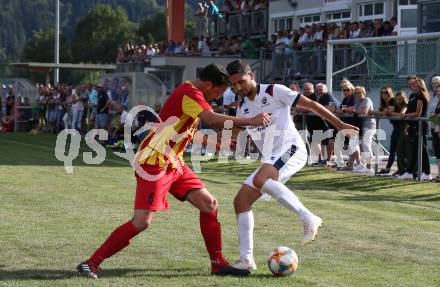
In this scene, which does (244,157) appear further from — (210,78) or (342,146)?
(210,78)

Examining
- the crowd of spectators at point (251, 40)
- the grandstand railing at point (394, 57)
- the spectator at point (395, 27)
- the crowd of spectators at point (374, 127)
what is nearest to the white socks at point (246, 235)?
the crowd of spectators at point (374, 127)

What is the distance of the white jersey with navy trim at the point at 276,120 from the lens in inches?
325

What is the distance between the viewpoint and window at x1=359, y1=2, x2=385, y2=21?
1251 inches

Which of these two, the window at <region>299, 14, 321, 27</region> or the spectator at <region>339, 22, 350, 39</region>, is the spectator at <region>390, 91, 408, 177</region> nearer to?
the spectator at <region>339, 22, 350, 39</region>

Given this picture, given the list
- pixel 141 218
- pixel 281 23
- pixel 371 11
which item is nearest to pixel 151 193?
pixel 141 218

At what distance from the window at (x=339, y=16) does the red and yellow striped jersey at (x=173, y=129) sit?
27649mm

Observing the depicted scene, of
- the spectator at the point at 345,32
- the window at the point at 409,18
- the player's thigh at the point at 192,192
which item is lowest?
the player's thigh at the point at 192,192

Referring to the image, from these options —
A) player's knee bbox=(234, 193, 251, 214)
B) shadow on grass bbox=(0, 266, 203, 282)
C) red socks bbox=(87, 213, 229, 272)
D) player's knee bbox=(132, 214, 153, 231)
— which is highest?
player's knee bbox=(234, 193, 251, 214)

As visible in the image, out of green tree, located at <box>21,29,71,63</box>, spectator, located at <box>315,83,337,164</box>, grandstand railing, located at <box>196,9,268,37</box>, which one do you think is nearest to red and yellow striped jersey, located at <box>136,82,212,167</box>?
spectator, located at <box>315,83,337,164</box>

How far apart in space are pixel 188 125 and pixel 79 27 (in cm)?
10870

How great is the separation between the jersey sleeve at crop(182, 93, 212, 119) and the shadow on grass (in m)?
1.30

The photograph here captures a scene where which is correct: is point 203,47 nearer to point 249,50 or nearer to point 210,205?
point 249,50

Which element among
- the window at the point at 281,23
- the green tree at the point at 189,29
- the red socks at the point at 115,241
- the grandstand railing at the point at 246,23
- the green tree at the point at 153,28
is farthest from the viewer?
the green tree at the point at 153,28

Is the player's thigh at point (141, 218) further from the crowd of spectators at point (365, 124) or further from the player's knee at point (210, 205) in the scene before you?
the crowd of spectators at point (365, 124)
